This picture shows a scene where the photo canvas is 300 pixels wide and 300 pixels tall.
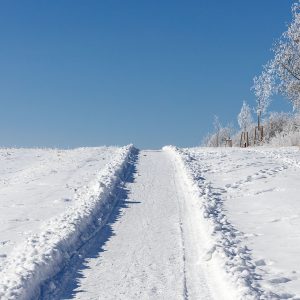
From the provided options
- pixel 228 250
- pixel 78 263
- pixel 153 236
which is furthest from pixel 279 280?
pixel 153 236

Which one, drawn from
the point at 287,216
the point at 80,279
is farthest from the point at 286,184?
the point at 80,279

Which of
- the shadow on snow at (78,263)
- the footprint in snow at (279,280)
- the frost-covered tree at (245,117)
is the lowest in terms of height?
the footprint in snow at (279,280)

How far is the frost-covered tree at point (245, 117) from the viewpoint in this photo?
2992 inches

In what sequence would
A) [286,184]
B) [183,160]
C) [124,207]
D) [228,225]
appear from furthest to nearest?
[183,160]
[286,184]
[124,207]
[228,225]

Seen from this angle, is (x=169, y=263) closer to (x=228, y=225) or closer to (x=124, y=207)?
(x=228, y=225)

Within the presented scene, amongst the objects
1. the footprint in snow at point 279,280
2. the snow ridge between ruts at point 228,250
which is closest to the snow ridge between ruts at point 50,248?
the snow ridge between ruts at point 228,250

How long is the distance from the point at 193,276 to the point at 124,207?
6365 mm

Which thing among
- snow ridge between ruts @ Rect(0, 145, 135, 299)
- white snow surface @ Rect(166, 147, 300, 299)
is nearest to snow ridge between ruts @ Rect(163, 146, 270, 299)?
white snow surface @ Rect(166, 147, 300, 299)

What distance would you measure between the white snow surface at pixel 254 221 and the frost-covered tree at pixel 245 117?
51925 mm

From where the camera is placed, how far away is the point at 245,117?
76125 mm

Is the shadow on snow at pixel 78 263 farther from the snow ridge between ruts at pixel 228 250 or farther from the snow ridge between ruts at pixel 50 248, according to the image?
the snow ridge between ruts at pixel 228 250

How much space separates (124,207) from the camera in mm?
15008

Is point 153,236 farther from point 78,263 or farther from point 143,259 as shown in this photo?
point 78,263

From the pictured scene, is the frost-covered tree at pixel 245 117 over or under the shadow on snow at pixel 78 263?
over
